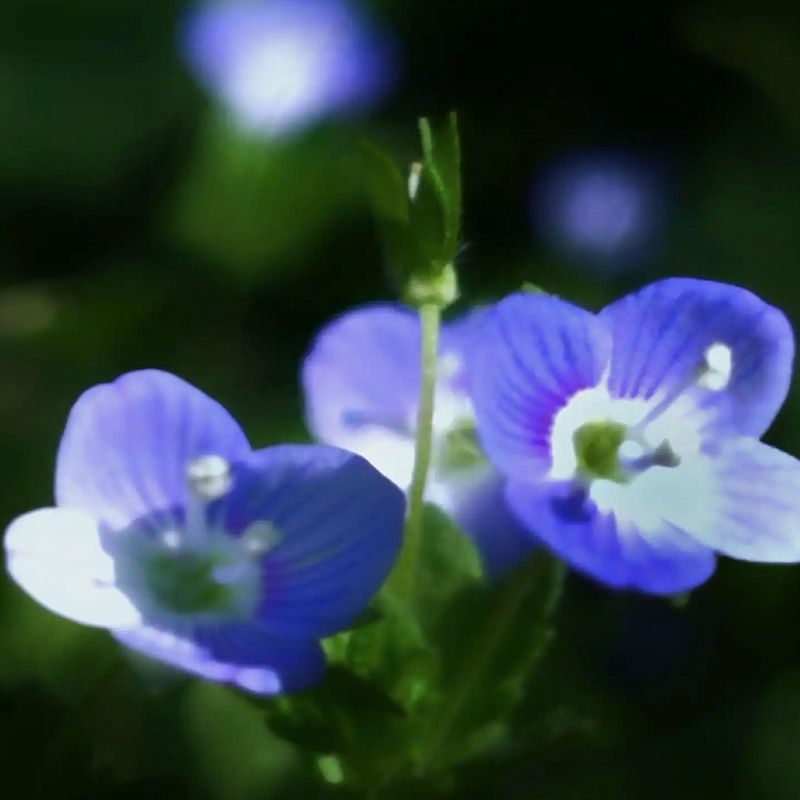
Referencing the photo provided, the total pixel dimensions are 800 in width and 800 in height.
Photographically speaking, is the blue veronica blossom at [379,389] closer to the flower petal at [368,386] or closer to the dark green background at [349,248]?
the flower petal at [368,386]

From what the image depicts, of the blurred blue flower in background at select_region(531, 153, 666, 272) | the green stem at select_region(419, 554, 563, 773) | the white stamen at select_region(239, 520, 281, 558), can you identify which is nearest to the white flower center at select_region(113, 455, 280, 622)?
the white stamen at select_region(239, 520, 281, 558)

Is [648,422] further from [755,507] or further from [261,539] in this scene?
[261,539]

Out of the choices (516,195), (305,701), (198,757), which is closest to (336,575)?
(305,701)

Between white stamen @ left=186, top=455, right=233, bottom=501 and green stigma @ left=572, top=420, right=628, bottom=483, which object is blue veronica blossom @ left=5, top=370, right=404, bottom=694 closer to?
white stamen @ left=186, top=455, right=233, bottom=501

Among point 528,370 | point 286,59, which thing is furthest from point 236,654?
point 286,59

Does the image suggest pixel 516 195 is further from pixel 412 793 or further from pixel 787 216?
pixel 412 793

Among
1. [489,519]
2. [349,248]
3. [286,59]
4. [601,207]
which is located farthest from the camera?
[286,59]

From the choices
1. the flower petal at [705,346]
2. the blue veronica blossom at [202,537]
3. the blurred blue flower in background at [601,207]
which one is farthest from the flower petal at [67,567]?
the blurred blue flower in background at [601,207]
